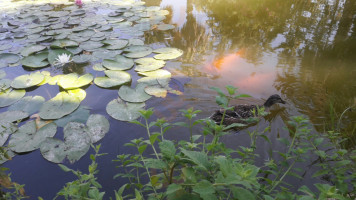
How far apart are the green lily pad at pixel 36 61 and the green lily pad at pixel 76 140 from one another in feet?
5.49

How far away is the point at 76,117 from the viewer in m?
2.52

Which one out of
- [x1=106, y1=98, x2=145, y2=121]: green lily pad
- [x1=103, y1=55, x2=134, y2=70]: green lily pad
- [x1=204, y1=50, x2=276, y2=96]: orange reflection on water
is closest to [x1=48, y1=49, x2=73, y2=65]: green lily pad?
[x1=103, y1=55, x2=134, y2=70]: green lily pad

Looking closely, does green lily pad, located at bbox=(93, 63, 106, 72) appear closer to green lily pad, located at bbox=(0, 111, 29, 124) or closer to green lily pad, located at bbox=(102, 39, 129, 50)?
green lily pad, located at bbox=(102, 39, 129, 50)

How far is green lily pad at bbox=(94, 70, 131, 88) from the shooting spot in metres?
3.04

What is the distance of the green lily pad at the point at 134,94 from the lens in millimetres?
2752

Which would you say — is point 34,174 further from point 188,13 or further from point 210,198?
point 188,13

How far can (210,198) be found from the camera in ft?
Result: 2.65

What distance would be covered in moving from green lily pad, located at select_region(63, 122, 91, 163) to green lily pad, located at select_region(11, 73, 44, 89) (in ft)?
3.84

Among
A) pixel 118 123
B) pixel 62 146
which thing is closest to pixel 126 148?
pixel 118 123

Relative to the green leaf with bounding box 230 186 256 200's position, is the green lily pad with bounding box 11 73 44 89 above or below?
below

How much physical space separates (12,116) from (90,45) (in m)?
1.94

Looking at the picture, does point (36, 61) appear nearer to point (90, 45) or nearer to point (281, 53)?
point (90, 45)

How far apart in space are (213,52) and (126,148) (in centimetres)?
250

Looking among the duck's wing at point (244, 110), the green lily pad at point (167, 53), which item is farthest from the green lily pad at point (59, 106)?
the duck's wing at point (244, 110)
